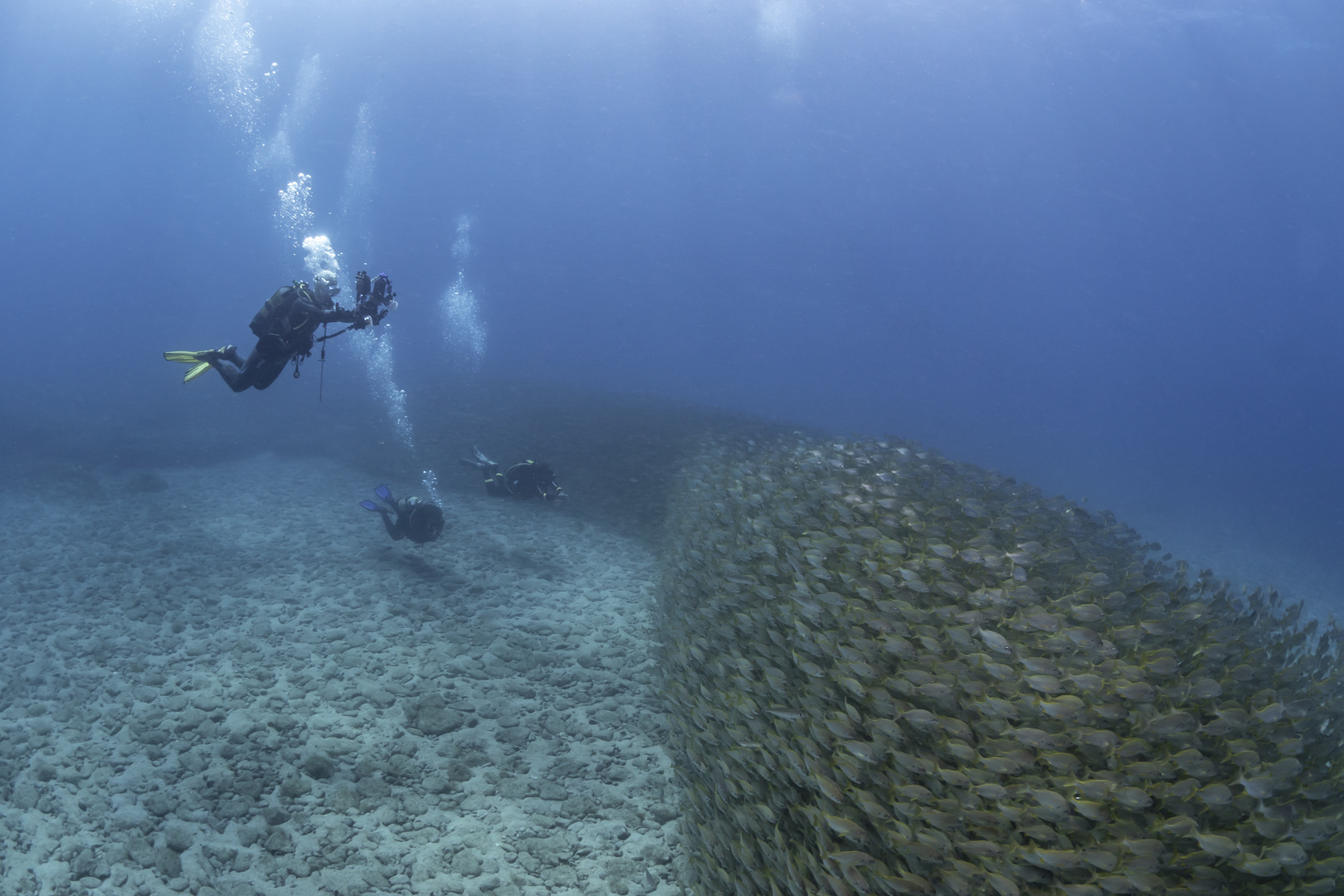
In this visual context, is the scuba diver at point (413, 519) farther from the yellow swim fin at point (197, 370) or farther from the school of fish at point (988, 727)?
the school of fish at point (988, 727)

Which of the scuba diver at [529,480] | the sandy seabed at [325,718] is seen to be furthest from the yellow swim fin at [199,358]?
the scuba diver at [529,480]

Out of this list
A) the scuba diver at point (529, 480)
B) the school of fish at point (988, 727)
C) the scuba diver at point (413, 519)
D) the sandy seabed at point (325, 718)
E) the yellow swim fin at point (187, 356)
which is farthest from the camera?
the scuba diver at point (529, 480)

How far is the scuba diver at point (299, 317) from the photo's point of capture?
8227mm

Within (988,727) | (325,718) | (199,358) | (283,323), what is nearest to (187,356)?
(199,358)

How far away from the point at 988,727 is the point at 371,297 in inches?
338

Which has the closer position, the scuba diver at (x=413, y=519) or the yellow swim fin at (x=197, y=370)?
the yellow swim fin at (x=197, y=370)

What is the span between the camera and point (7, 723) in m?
5.68

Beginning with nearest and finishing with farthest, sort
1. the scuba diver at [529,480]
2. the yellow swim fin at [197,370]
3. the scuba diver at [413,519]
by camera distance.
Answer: the yellow swim fin at [197,370] < the scuba diver at [413,519] < the scuba diver at [529,480]

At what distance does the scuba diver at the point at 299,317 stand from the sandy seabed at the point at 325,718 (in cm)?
320

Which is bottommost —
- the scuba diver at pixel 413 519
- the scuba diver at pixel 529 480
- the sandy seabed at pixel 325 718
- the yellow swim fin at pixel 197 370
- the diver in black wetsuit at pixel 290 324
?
the sandy seabed at pixel 325 718

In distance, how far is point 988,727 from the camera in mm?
3283

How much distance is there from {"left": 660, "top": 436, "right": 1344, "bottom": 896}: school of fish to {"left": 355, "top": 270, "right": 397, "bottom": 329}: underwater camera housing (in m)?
6.12

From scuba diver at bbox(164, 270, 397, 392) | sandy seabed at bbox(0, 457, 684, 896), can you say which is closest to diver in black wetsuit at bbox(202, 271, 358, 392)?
scuba diver at bbox(164, 270, 397, 392)

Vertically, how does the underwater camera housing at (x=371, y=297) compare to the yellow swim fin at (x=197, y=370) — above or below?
above
